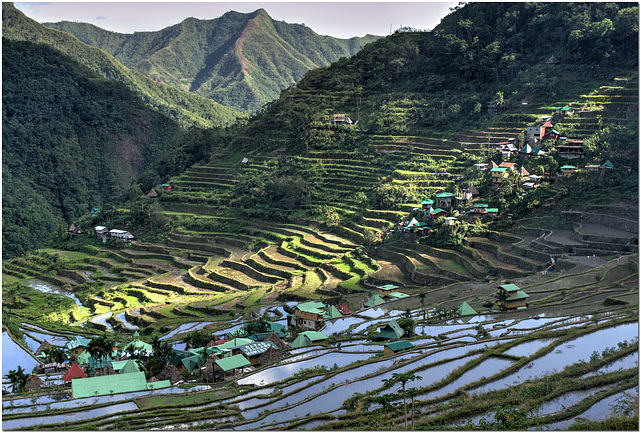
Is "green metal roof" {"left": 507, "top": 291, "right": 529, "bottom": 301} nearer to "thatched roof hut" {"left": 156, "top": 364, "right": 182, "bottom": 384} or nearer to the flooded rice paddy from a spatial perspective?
the flooded rice paddy

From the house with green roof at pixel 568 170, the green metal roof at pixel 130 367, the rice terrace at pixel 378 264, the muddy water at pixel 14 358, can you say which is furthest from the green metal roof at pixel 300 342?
the house with green roof at pixel 568 170

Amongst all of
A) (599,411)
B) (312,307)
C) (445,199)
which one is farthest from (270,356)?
(445,199)

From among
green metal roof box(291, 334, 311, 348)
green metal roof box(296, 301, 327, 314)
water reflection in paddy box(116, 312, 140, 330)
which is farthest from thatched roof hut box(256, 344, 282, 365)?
water reflection in paddy box(116, 312, 140, 330)

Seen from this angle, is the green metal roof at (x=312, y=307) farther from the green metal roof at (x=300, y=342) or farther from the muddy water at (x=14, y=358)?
the muddy water at (x=14, y=358)

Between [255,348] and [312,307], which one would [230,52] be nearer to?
[312,307]

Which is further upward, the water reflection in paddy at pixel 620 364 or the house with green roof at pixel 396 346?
the water reflection in paddy at pixel 620 364
